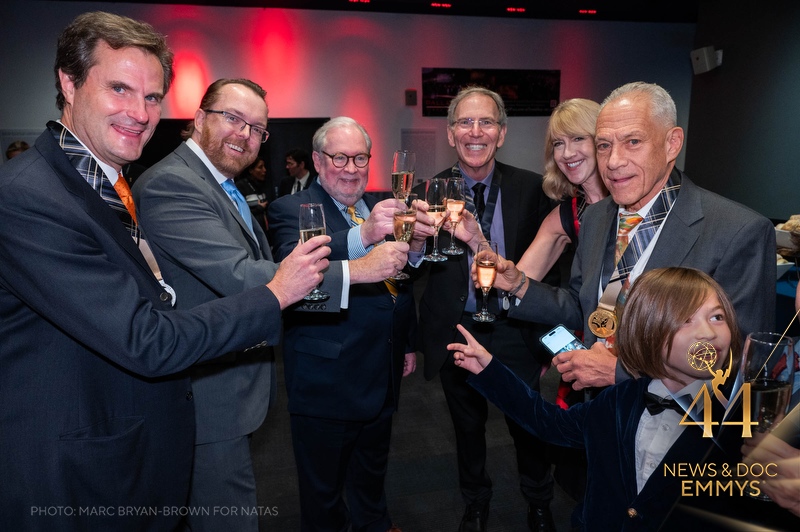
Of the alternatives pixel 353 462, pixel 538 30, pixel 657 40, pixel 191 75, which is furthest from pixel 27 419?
pixel 657 40

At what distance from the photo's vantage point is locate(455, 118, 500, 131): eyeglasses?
287cm

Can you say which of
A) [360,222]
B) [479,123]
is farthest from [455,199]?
[479,123]

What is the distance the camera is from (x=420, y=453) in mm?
3842

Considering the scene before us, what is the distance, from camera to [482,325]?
2859 mm

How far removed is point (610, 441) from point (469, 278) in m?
1.35

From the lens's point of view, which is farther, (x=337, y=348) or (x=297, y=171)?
(x=297, y=171)

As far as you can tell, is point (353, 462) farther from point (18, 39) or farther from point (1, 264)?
point (18, 39)

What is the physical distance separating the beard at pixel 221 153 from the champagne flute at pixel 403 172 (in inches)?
26.0

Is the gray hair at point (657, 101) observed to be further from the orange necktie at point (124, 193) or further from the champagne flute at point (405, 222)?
the orange necktie at point (124, 193)

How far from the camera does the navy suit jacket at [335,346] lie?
245 cm

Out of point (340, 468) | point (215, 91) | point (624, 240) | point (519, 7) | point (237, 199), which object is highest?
point (519, 7)

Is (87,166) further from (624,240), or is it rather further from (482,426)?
(482,426)

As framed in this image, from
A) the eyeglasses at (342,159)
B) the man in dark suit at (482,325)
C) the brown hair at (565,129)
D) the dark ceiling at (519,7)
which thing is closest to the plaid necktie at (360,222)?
the eyeglasses at (342,159)

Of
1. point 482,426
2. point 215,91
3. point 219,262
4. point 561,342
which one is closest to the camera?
point 219,262
